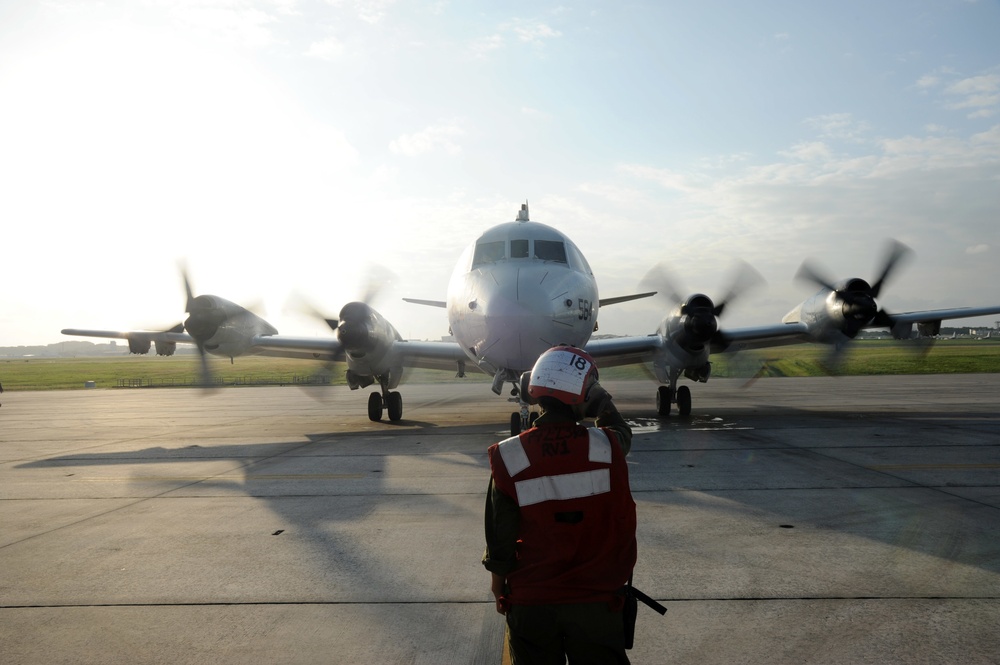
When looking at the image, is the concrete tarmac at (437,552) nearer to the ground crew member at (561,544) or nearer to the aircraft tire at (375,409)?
the ground crew member at (561,544)

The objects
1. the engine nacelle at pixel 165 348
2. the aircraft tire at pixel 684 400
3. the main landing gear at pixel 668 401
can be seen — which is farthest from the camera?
the engine nacelle at pixel 165 348

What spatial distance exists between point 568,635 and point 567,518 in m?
0.45

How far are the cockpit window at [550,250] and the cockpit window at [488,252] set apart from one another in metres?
0.68

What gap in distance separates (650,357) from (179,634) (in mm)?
14894

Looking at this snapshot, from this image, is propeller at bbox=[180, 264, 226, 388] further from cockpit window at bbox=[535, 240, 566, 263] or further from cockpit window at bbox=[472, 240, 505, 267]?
cockpit window at bbox=[535, 240, 566, 263]

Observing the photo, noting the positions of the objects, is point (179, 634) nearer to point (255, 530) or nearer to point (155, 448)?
point (255, 530)

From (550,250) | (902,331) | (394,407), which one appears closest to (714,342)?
(902,331)

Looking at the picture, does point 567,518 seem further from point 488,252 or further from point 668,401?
point 668,401

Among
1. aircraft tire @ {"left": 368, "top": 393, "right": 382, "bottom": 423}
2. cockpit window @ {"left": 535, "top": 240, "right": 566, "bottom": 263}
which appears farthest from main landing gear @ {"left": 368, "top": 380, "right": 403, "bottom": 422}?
cockpit window @ {"left": 535, "top": 240, "right": 566, "bottom": 263}

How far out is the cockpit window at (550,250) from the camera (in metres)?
13.4

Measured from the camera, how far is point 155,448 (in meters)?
13.9

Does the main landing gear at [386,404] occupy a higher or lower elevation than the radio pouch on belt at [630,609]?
lower

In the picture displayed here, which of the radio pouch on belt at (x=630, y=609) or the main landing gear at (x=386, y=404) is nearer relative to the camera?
the radio pouch on belt at (x=630, y=609)

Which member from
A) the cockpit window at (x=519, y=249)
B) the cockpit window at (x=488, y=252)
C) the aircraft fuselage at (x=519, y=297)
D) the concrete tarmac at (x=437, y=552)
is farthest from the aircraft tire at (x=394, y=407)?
the cockpit window at (x=519, y=249)
